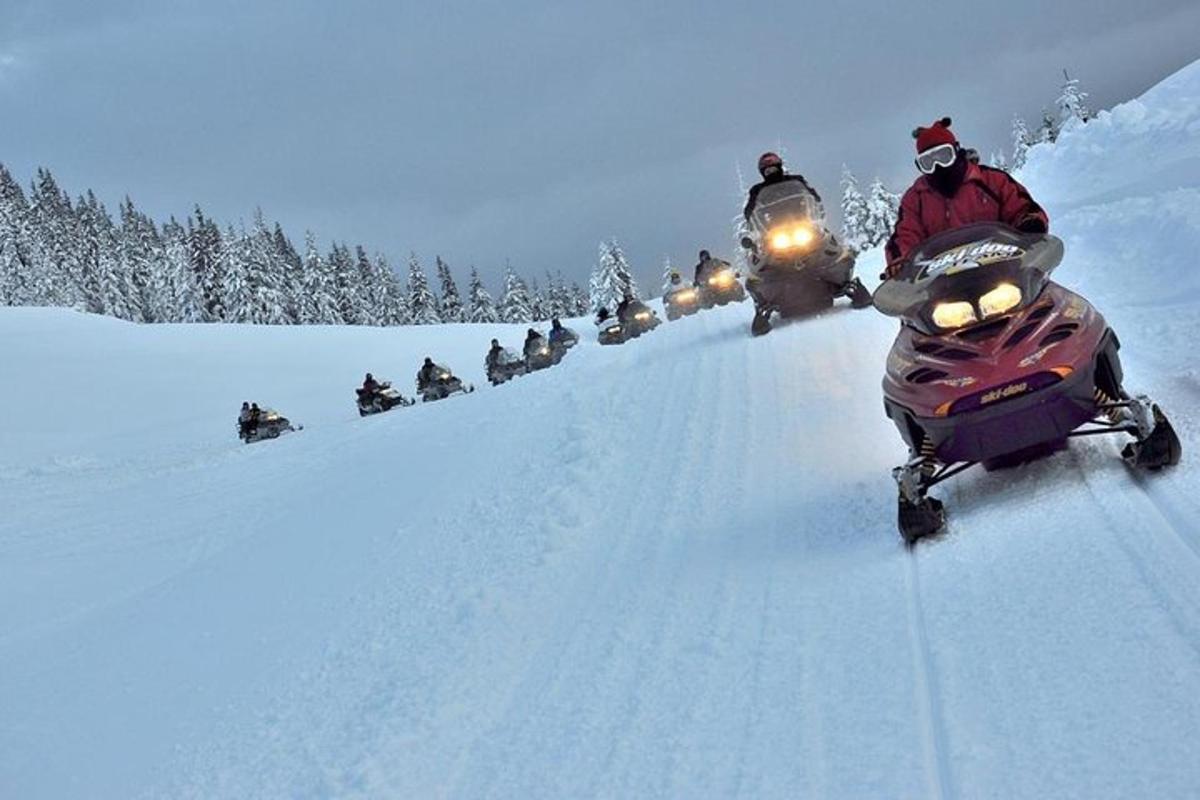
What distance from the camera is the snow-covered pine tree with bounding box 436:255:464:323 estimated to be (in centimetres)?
8525

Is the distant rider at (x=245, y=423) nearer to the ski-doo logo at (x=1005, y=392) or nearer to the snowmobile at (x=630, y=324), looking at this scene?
the snowmobile at (x=630, y=324)

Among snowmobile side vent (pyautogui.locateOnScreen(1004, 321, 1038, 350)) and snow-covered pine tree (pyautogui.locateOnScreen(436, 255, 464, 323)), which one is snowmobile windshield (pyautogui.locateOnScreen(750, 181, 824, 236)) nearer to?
snowmobile side vent (pyautogui.locateOnScreen(1004, 321, 1038, 350))

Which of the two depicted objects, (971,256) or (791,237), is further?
(791,237)

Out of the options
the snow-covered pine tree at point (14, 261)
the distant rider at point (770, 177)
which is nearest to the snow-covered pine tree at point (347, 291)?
the snow-covered pine tree at point (14, 261)

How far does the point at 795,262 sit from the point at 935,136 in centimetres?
737

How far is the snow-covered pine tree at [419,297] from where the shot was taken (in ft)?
270

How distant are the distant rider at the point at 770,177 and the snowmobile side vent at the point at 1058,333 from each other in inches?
357

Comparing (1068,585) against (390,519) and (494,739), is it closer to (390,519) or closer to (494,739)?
(494,739)

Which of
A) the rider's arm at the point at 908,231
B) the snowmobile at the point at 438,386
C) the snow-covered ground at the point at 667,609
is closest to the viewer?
the snow-covered ground at the point at 667,609

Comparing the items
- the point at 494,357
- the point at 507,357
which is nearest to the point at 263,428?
the point at 494,357

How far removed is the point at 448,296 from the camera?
85.6 m

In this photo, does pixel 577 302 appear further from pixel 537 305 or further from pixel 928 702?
pixel 928 702

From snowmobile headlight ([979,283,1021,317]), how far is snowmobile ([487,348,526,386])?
24.0m

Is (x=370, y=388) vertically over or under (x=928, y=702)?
over
